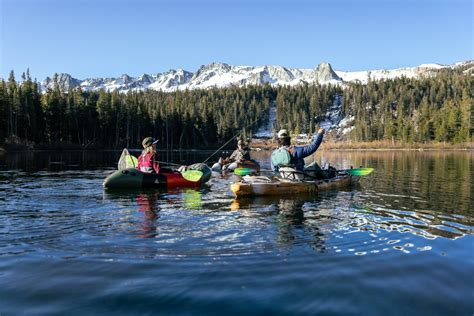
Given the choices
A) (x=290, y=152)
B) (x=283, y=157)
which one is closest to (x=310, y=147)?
(x=290, y=152)

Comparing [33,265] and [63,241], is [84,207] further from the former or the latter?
[33,265]

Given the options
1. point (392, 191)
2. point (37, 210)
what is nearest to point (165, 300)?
point (37, 210)

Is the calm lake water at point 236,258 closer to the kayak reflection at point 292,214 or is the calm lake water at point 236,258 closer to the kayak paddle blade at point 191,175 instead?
the kayak reflection at point 292,214

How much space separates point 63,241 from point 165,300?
417 cm

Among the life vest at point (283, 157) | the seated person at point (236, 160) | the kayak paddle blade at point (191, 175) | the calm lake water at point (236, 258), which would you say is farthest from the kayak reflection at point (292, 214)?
the seated person at point (236, 160)

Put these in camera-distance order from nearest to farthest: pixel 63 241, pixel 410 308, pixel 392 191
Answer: pixel 410 308
pixel 63 241
pixel 392 191

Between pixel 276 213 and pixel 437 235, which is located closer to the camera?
pixel 437 235

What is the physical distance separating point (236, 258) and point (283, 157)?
30.5 feet

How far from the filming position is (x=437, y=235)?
9.92 metres

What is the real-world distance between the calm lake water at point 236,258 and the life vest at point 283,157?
2.75m

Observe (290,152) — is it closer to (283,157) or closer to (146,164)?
(283,157)

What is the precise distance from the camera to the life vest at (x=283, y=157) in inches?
647

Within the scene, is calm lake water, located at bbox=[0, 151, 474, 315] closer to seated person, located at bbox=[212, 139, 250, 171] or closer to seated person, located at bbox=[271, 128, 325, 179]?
seated person, located at bbox=[271, 128, 325, 179]

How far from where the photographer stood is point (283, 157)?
54.6 ft
